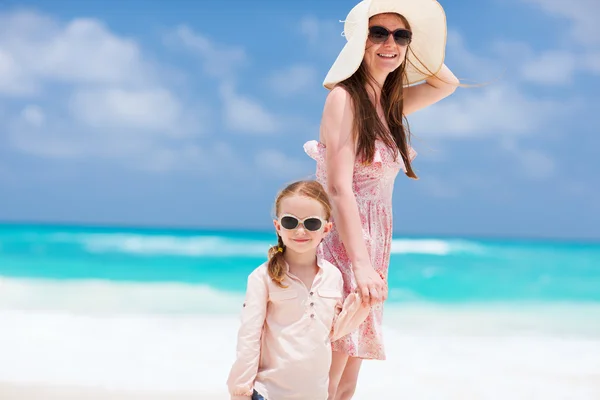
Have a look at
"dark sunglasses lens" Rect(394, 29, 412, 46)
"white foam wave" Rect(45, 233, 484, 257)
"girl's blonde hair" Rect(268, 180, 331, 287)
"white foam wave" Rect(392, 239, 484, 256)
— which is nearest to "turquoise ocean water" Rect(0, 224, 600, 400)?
"white foam wave" Rect(45, 233, 484, 257)

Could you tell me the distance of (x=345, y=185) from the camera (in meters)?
2.45

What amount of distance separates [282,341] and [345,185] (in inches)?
21.5

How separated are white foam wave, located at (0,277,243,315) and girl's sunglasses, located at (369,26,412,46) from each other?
6705 millimetres

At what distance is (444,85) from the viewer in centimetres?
294

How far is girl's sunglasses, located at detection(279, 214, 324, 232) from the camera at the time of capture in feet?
7.65

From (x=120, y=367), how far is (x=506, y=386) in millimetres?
2812

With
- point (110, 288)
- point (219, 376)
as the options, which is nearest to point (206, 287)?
point (110, 288)

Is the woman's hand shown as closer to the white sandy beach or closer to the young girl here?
the young girl

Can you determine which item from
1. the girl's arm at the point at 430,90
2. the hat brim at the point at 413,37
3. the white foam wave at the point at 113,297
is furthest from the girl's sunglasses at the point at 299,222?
the white foam wave at the point at 113,297

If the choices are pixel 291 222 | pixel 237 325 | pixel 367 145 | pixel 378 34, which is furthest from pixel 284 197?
pixel 237 325

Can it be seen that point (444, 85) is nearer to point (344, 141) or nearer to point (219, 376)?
point (344, 141)

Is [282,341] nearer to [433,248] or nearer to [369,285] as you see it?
[369,285]

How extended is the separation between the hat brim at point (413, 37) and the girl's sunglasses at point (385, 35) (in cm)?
4

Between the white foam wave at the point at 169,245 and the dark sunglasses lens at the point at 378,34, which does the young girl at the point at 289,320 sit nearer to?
the dark sunglasses lens at the point at 378,34
